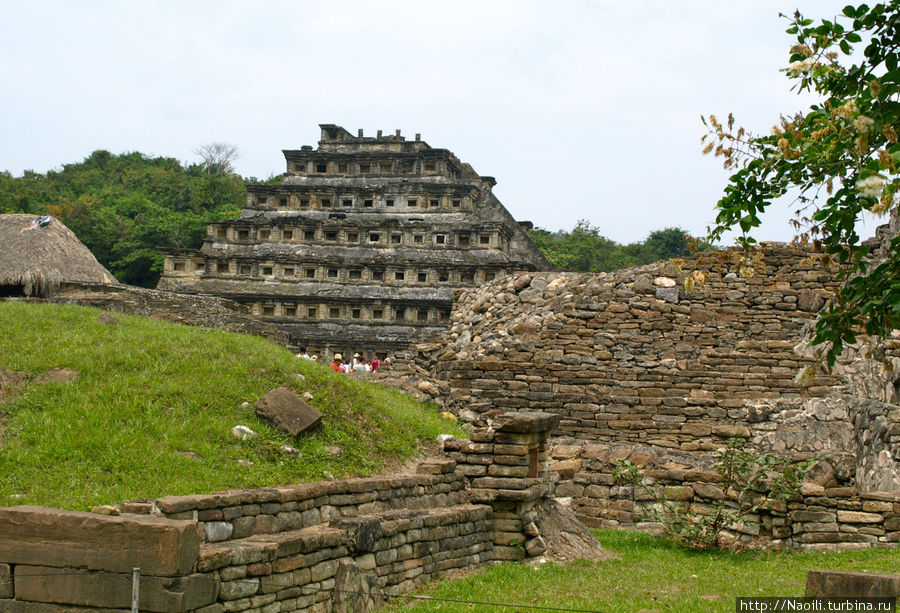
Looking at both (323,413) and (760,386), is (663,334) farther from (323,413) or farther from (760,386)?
(323,413)

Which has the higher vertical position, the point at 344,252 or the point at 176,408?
the point at 344,252

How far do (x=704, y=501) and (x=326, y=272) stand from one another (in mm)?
31543

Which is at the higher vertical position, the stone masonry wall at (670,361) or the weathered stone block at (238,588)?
the stone masonry wall at (670,361)

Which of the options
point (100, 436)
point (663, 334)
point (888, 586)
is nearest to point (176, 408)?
point (100, 436)

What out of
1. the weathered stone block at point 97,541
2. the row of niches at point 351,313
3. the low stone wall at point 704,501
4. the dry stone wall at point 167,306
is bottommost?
the low stone wall at point 704,501

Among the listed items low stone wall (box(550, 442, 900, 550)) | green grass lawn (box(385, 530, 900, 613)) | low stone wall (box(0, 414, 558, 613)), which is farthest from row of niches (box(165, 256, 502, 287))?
green grass lawn (box(385, 530, 900, 613))

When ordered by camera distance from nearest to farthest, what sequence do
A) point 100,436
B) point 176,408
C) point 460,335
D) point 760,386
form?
point 100,436 < point 176,408 < point 760,386 < point 460,335

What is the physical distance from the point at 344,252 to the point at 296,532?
1378 inches

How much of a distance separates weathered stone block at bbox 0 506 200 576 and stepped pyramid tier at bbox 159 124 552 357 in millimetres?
31141

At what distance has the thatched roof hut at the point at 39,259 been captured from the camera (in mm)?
19875

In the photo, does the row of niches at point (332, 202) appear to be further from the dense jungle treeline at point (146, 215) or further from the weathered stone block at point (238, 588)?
the weathered stone block at point (238, 588)

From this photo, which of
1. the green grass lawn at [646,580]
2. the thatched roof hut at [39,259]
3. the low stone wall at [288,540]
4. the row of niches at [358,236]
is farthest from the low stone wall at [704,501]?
the row of niches at [358,236]

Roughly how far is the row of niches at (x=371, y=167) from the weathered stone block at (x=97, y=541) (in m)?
40.3

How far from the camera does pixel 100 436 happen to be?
28.3 ft
